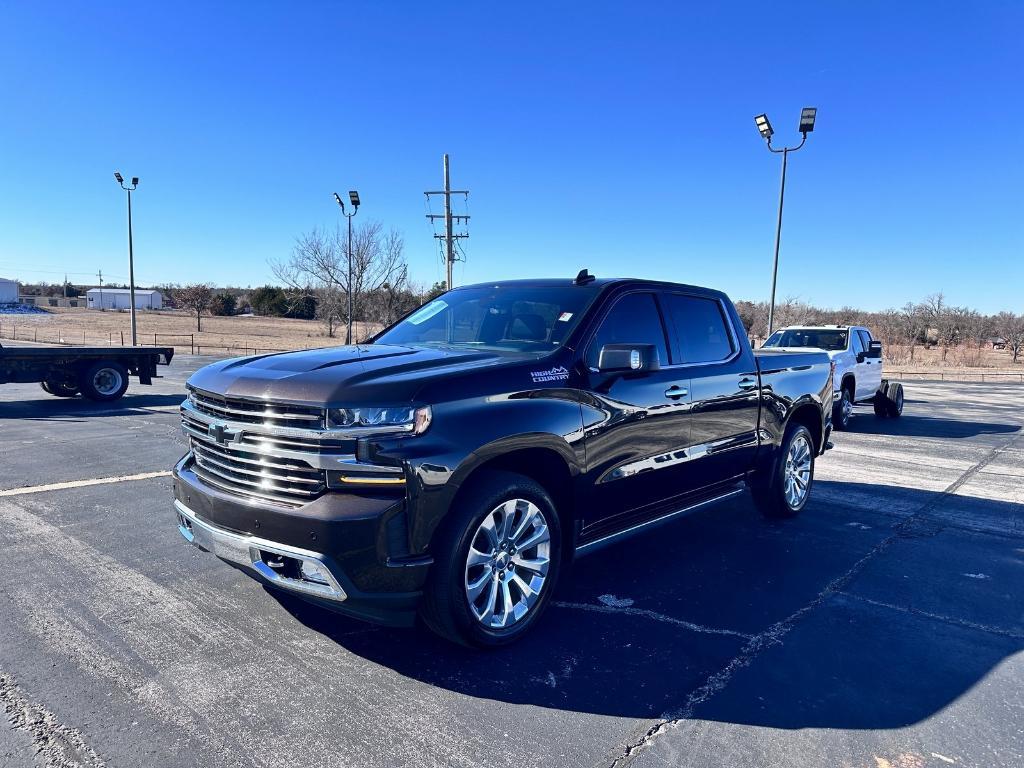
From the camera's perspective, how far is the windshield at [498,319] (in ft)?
13.9

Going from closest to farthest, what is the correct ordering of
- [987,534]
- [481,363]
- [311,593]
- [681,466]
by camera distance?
[311,593], [481,363], [681,466], [987,534]

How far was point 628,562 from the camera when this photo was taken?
16.1 feet

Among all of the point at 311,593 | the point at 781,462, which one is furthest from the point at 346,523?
the point at 781,462

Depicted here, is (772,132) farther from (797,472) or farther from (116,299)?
(116,299)

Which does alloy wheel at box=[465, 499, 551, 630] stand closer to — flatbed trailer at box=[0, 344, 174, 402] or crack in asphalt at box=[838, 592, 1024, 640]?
crack in asphalt at box=[838, 592, 1024, 640]

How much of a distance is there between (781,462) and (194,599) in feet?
15.1

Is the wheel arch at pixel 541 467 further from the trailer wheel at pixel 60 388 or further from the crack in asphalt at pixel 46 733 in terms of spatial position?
the trailer wheel at pixel 60 388

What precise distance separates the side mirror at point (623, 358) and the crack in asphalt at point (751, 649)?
63.4 inches

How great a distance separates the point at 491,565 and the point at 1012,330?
5500 centimetres

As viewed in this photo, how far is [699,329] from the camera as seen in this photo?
5.12 metres

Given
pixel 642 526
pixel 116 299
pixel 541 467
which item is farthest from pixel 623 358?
pixel 116 299

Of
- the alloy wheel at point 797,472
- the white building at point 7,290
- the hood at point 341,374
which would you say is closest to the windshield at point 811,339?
the alloy wheel at point 797,472

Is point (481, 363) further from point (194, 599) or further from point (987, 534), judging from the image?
point (987, 534)

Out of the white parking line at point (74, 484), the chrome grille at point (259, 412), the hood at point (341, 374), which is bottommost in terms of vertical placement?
the white parking line at point (74, 484)
